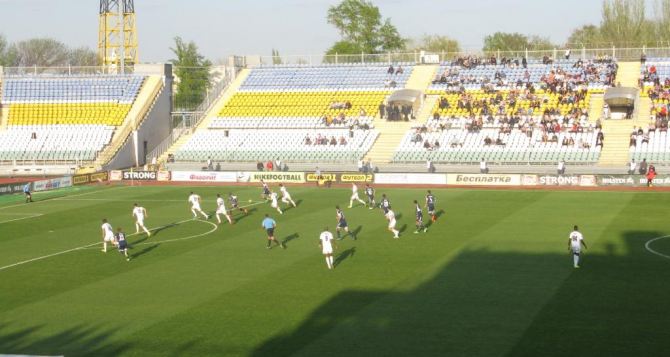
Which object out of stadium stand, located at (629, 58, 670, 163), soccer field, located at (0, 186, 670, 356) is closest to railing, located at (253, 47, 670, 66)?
stadium stand, located at (629, 58, 670, 163)

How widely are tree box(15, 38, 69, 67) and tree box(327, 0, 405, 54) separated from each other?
5149 centimetres

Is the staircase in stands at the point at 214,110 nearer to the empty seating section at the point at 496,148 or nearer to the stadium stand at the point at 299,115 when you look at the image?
the stadium stand at the point at 299,115

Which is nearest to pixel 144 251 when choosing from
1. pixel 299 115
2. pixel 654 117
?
pixel 299 115

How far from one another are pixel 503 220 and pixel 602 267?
11.8 meters

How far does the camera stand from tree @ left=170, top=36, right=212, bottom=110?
90.7 m

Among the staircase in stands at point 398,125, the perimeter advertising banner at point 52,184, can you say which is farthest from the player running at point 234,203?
the staircase in stands at point 398,125

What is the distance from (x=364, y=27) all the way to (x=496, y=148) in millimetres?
50649

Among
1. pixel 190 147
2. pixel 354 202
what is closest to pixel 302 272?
pixel 354 202

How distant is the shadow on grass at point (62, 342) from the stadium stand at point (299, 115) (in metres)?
46.9

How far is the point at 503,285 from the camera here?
28.3 metres

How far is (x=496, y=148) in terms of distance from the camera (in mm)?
68188

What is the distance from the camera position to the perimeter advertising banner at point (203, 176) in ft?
211

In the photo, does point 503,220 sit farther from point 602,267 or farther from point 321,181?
point 321,181

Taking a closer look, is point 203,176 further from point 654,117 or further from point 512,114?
point 654,117
